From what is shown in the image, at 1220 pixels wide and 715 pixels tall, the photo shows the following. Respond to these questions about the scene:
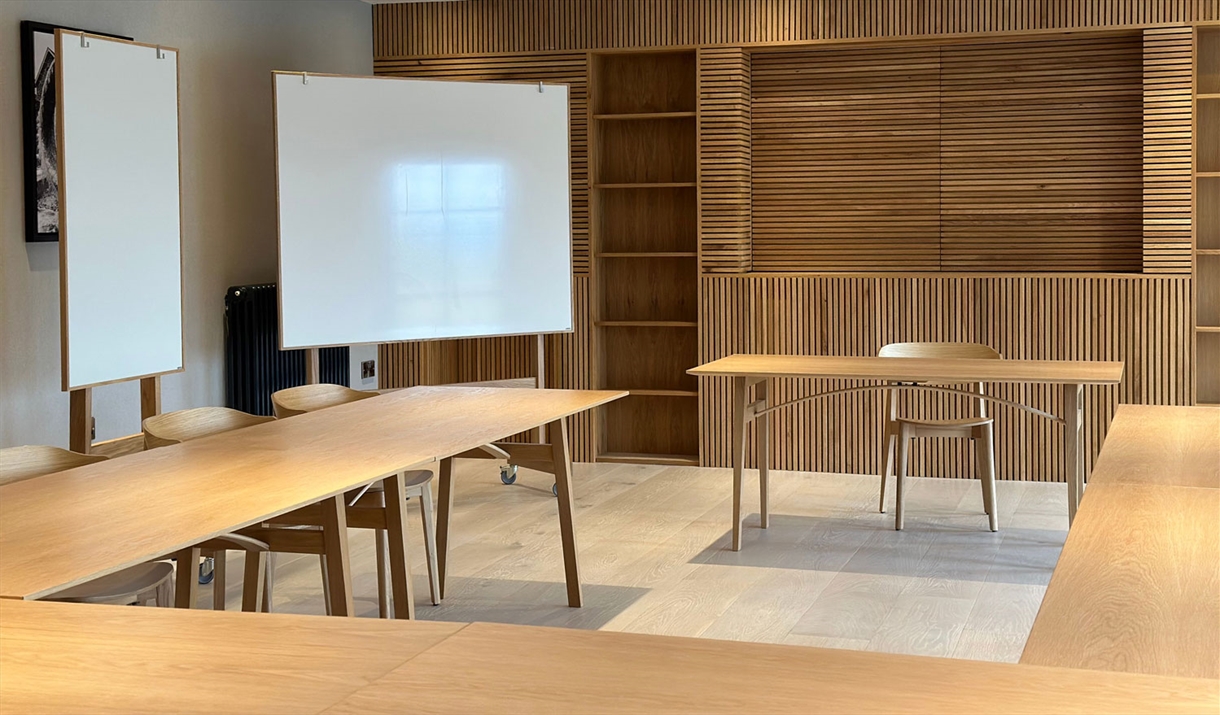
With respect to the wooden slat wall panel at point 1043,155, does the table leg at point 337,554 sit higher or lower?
lower

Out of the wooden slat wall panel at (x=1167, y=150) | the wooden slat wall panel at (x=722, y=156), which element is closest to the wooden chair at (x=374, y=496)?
the wooden slat wall panel at (x=722, y=156)

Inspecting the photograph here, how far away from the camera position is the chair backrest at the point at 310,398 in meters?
4.95

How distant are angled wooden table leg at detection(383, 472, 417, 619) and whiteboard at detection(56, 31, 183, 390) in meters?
1.73

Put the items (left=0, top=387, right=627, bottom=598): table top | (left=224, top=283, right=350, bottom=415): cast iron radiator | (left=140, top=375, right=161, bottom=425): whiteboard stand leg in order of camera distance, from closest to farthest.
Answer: (left=0, top=387, right=627, bottom=598): table top < (left=140, top=375, right=161, bottom=425): whiteboard stand leg < (left=224, top=283, right=350, bottom=415): cast iron radiator

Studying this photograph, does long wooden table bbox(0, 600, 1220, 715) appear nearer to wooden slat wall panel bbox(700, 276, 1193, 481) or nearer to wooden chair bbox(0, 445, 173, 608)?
wooden chair bbox(0, 445, 173, 608)

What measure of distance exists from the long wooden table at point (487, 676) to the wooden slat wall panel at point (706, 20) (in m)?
6.05

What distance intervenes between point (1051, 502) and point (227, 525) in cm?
503

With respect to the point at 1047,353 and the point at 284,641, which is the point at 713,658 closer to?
the point at 284,641

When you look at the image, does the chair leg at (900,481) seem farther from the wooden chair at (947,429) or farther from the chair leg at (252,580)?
the chair leg at (252,580)

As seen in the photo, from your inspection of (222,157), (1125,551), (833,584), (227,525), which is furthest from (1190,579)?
(222,157)

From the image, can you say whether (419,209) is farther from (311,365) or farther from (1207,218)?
(1207,218)

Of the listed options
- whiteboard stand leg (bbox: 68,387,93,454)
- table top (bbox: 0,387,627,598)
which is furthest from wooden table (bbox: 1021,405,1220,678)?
whiteboard stand leg (bbox: 68,387,93,454)

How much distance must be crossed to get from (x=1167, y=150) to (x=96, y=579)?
576 cm

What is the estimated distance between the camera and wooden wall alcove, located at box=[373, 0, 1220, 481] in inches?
279
